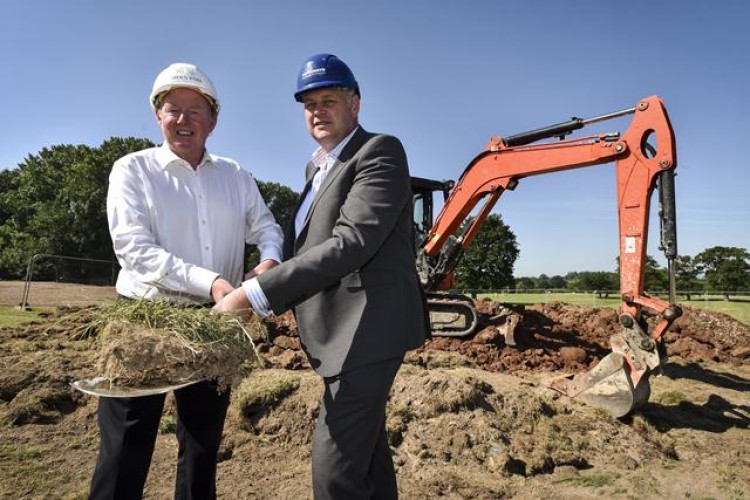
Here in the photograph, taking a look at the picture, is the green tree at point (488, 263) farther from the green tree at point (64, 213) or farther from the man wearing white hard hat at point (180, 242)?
the man wearing white hard hat at point (180, 242)

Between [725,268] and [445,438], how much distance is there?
170ft

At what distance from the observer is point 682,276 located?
47719 millimetres

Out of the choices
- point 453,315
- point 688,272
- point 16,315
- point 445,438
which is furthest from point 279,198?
point 445,438

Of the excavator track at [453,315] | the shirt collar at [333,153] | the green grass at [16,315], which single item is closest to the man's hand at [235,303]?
the shirt collar at [333,153]

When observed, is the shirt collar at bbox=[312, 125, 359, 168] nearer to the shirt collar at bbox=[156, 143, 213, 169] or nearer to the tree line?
the shirt collar at bbox=[156, 143, 213, 169]

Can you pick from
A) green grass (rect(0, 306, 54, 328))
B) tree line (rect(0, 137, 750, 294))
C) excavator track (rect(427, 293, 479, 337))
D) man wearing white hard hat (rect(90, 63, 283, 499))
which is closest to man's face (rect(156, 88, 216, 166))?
man wearing white hard hat (rect(90, 63, 283, 499))

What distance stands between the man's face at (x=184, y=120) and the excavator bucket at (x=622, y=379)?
192 inches

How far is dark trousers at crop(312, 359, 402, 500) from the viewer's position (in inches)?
76.7

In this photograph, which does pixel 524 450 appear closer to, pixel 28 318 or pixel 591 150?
pixel 591 150

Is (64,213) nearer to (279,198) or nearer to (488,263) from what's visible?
(279,198)

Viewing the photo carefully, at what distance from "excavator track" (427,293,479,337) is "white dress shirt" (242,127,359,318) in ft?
21.0

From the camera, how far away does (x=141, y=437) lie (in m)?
2.21

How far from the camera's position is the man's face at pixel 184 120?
2.29 meters

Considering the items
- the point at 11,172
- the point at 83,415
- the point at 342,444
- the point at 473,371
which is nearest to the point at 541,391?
the point at 473,371
